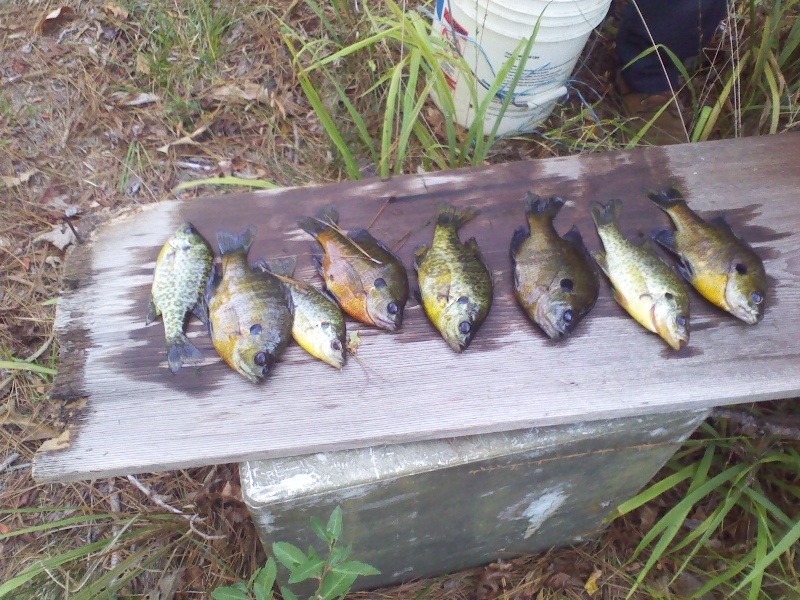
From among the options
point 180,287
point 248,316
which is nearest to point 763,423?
point 248,316

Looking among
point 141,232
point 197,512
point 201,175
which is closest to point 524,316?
point 141,232

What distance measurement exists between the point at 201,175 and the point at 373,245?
1.96 m

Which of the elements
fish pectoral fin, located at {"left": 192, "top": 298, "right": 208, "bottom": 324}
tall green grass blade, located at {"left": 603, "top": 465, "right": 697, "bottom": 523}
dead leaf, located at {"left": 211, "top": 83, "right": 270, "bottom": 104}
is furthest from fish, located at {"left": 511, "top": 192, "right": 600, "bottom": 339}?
dead leaf, located at {"left": 211, "top": 83, "right": 270, "bottom": 104}

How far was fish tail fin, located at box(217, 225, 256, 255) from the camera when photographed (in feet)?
6.93

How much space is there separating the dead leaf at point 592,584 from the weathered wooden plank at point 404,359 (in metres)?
1.23

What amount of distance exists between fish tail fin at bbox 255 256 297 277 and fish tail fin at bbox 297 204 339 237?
0.14m

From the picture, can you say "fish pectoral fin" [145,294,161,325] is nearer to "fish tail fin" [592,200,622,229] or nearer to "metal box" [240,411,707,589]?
"metal box" [240,411,707,589]

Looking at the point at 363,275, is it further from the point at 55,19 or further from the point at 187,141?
the point at 55,19

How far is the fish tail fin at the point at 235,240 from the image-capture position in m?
2.11

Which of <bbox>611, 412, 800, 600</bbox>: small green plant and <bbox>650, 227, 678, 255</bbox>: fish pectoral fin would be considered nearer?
<bbox>650, 227, 678, 255</bbox>: fish pectoral fin

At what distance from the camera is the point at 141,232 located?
87.9 inches

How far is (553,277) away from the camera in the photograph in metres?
2.00

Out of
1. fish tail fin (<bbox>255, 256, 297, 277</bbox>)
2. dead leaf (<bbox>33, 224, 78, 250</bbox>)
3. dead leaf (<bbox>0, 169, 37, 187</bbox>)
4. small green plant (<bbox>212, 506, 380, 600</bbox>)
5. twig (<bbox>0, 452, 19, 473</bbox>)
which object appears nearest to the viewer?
small green plant (<bbox>212, 506, 380, 600</bbox>)

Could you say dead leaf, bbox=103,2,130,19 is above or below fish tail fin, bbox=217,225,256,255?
above
